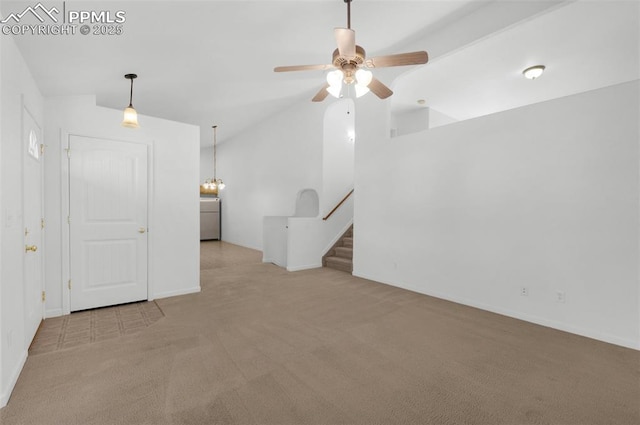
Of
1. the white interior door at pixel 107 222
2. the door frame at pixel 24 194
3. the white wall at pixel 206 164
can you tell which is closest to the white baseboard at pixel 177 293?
the white interior door at pixel 107 222

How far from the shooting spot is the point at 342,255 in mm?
6336

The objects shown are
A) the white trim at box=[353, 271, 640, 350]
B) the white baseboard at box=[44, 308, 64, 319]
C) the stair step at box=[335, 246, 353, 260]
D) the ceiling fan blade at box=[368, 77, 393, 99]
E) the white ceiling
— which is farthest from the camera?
the stair step at box=[335, 246, 353, 260]

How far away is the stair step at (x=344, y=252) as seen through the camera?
6176 millimetres

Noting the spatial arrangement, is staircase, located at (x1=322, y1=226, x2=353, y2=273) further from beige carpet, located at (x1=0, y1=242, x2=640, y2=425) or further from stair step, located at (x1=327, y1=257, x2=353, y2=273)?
beige carpet, located at (x1=0, y1=242, x2=640, y2=425)

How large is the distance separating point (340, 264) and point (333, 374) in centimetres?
373

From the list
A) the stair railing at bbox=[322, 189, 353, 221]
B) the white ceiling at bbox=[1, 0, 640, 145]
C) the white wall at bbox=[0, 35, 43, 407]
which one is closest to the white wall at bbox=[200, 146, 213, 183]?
the white ceiling at bbox=[1, 0, 640, 145]

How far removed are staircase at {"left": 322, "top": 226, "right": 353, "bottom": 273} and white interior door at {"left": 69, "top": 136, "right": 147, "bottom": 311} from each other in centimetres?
344

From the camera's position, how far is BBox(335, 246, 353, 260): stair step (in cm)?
618

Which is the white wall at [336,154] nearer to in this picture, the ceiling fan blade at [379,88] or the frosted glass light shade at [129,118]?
the ceiling fan blade at [379,88]

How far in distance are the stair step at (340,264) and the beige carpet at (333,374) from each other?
213cm

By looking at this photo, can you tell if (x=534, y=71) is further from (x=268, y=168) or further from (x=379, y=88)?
(x=268, y=168)

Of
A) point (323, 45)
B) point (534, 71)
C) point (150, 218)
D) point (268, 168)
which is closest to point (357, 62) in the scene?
point (323, 45)

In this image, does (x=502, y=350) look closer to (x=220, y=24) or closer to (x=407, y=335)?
(x=407, y=335)

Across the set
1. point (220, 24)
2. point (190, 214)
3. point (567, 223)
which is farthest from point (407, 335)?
point (220, 24)
